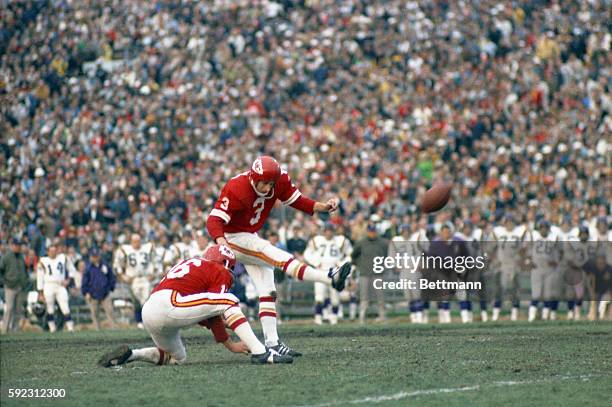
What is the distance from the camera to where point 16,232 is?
74.4 ft

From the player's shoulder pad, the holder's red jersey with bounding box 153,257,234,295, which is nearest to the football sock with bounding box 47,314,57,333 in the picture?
the player's shoulder pad

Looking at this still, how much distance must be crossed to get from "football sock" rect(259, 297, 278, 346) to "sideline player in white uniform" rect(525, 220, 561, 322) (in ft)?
29.9

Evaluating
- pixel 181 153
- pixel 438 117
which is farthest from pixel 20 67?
pixel 438 117

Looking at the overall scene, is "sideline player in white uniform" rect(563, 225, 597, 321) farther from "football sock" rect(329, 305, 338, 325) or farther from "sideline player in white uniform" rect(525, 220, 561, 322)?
"football sock" rect(329, 305, 338, 325)

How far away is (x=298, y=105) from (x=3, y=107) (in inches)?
285

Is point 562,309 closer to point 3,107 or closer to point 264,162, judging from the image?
point 264,162

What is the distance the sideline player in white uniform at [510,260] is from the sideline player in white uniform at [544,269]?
216 mm

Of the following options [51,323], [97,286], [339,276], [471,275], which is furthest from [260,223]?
[51,323]

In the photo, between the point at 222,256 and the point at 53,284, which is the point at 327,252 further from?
the point at 222,256

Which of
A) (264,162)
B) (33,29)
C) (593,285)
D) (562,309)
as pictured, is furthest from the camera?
(33,29)

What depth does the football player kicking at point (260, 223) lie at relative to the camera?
10320 mm

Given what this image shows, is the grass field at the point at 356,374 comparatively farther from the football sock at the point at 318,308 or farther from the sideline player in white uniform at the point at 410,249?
the football sock at the point at 318,308

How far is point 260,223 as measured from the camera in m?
10.9

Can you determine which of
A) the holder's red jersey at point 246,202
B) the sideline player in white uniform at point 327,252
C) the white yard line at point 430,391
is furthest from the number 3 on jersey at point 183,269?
the sideline player in white uniform at point 327,252
